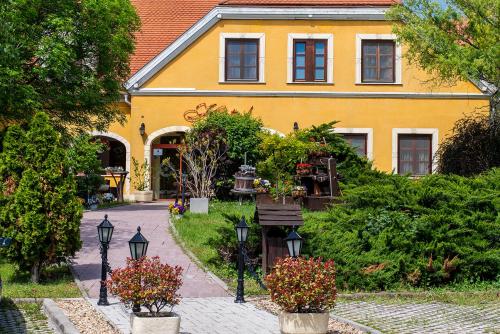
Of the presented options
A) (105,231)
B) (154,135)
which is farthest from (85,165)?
(105,231)

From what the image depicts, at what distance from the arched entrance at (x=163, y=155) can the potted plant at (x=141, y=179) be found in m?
0.40

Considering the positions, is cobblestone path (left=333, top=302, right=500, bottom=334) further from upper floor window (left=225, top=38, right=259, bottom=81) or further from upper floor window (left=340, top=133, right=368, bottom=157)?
upper floor window (left=225, top=38, right=259, bottom=81)

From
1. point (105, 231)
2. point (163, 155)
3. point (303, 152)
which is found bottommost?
point (105, 231)

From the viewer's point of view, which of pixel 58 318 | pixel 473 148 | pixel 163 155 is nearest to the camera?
pixel 58 318

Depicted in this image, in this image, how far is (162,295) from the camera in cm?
933

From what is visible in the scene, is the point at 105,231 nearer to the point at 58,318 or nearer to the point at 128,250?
the point at 58,318

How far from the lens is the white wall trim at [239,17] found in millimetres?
28344

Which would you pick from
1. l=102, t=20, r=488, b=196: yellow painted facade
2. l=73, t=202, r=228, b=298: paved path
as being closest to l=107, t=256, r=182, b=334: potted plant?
l=73, t=202, r=228, b=298: paved path

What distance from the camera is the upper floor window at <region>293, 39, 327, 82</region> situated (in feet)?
94.3

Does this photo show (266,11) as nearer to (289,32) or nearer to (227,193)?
(289,32)

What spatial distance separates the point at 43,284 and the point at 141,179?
15.4 m

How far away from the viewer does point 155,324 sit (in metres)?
9.16

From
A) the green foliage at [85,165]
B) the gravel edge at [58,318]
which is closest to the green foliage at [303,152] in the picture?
the green foliage at [85,165]

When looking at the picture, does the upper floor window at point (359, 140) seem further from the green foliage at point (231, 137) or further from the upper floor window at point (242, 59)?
the upper floor window at point (242, 59)
